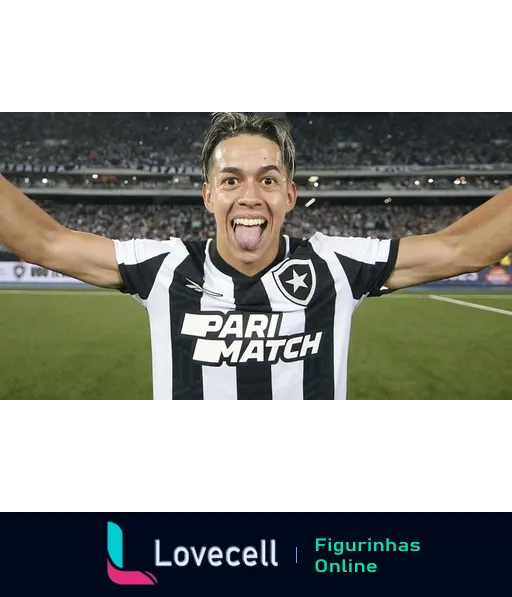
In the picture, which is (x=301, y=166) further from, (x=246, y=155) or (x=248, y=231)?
(x=248, y=231)

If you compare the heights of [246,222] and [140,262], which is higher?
[246,222]

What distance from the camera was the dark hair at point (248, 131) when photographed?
236 cm

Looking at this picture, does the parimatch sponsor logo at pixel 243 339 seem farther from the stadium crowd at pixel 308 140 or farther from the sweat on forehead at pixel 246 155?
the stadium crowd at pixel 308 140

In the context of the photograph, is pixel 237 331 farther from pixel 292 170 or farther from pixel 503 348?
pixel 503 348

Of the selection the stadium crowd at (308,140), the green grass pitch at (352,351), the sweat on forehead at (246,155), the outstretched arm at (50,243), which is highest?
the stadium crowd at (308,140)

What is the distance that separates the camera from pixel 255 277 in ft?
8.16

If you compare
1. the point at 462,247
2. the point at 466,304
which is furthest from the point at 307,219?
the point at 462,247

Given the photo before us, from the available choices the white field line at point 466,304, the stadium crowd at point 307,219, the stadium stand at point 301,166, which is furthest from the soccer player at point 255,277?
the white field line at point 466,304

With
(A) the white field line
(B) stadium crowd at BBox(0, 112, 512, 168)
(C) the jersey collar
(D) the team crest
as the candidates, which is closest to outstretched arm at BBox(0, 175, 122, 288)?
(C) the jersey collar

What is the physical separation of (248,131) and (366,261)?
81 centimetres

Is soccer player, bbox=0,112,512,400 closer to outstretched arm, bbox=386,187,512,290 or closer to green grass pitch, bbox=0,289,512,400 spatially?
outstretched arm, bbox=386,187,512,290

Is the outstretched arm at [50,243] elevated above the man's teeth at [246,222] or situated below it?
below
